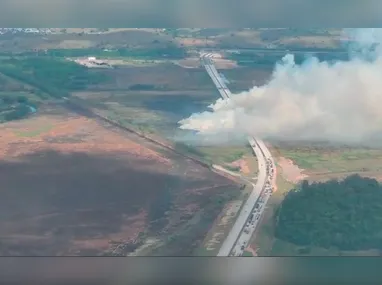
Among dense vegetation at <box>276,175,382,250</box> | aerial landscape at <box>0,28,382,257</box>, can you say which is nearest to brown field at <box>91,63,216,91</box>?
aerial landscape at <box>0,28,382,257</box>

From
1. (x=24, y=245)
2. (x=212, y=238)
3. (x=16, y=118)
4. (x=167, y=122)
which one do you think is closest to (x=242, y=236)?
(x=212, y=238)

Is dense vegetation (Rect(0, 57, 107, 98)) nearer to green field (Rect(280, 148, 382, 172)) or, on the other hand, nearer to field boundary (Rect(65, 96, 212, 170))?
field boundary (Rect(65, 96, 212, 170))

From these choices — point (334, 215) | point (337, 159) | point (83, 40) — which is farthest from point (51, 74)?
point (334, 215)

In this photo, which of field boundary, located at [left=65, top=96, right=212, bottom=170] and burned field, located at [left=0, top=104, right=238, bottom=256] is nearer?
burned field, located at [left=0, top=104, right=238, bottom=256]

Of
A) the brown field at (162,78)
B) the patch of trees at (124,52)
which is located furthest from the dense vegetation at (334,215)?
the patch of trees at (124,52)

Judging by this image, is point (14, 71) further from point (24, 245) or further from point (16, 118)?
point (24, 245)

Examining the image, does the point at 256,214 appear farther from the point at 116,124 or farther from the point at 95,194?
the point at 116,124
